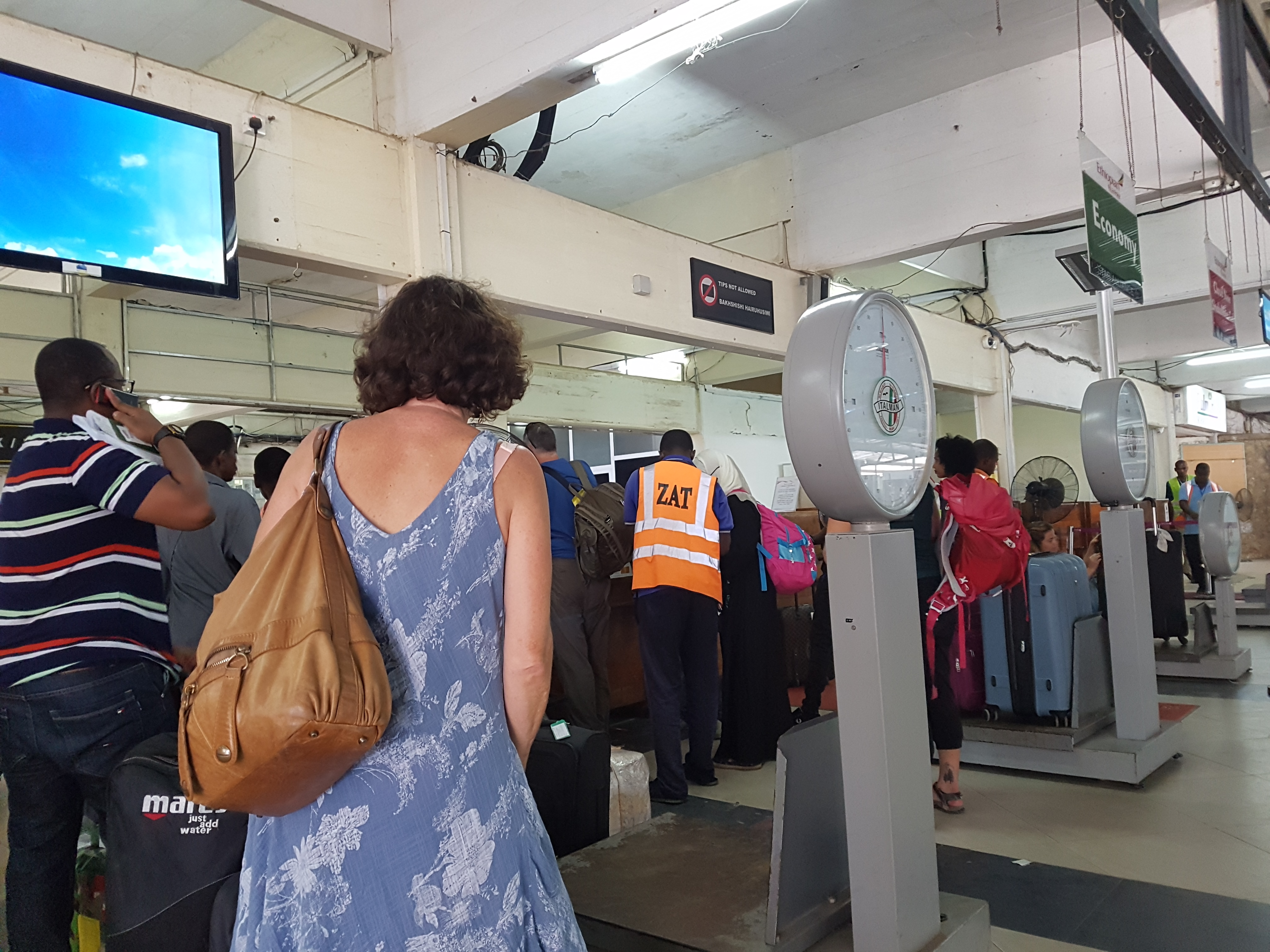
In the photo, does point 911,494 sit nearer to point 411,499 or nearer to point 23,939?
point 411,499

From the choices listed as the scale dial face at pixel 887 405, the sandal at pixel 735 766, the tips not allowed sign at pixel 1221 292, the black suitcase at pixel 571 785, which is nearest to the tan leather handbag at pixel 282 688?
the scale dial face at pixel 887 405

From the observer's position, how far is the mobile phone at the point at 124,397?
77.9 inches

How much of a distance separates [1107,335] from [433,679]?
4.29m

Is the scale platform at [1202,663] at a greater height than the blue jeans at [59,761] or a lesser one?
lesser

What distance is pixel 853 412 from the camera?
6.77ft

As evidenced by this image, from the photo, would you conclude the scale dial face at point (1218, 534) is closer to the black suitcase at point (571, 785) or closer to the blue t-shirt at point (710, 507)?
the blue t-shirt at point (710, 507)

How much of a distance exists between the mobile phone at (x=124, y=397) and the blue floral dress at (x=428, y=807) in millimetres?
965

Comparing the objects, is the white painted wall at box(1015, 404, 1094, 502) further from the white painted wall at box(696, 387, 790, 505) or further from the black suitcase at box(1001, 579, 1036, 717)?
the black suitcase at box(1001, 579, 1036, 717)

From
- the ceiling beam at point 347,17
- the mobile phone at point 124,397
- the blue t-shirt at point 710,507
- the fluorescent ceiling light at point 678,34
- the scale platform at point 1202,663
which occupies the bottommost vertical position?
the scale platform at point 1202,663

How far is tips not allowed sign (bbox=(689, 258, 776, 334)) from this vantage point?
6.45 m

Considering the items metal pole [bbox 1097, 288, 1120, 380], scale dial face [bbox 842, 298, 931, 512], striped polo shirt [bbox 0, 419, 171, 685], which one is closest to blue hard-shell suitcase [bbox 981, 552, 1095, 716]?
metal pole [bbox 1097, 288, 1120, 380]

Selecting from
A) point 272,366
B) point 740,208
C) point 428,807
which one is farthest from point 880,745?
point 272,366

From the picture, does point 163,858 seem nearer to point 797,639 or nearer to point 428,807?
point 428,807

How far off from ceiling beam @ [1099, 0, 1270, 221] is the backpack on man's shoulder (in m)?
2.97
